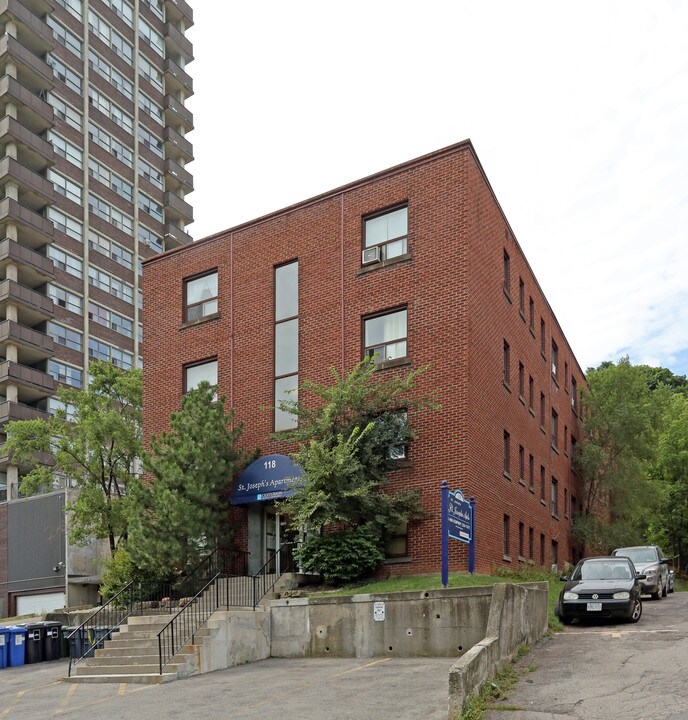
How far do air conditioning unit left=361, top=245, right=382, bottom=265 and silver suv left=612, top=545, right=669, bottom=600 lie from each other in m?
11.0

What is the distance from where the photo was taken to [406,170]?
24953 mm

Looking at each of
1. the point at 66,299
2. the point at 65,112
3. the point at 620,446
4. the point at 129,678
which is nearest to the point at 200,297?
the point at 129,678

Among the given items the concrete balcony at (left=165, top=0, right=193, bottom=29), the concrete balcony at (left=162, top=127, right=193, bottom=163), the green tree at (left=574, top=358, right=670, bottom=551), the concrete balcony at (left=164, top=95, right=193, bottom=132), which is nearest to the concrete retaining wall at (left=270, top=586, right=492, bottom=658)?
the green tree at (left=574, top=358, right=670, bottom=551)

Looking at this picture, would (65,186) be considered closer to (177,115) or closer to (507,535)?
(177,115)

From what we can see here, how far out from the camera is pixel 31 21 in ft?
198

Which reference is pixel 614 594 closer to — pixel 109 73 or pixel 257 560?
pixel 257 560

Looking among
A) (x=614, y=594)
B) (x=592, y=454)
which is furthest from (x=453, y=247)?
(x=592, y=454)

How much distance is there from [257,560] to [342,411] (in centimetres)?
541

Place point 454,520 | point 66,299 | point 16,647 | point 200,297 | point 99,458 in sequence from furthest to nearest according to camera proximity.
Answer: point 66,299 → point 99,458 → point 200,297 → point 16,647 → point 454,520

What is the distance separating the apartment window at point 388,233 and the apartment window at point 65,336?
39168mm

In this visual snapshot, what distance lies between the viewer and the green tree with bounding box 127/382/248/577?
22.9 metres

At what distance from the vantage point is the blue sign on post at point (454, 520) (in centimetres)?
1861

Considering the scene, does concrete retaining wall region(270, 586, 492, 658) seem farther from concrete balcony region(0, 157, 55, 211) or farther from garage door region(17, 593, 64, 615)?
concrete balcony region(0, 157, 55, 211)

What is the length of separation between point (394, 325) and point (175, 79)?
5846cm
